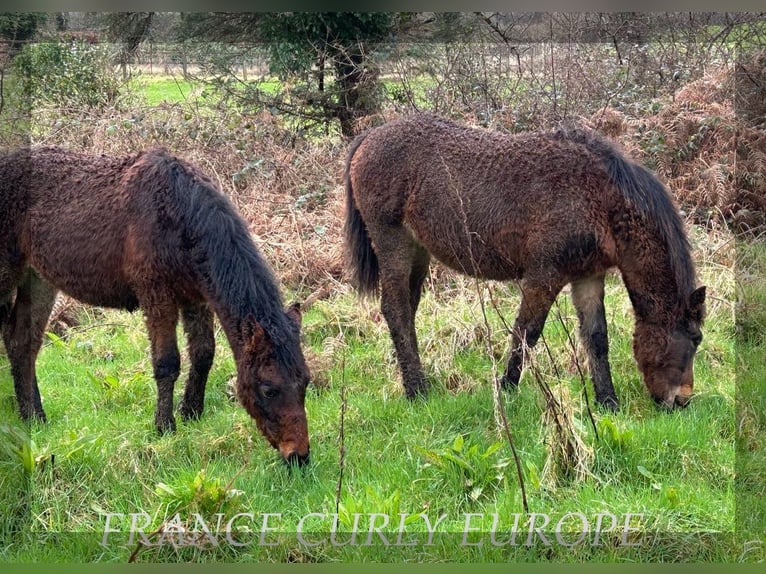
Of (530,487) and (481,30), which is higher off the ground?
(481,30)

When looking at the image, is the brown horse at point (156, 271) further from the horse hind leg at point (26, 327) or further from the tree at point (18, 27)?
the tree at point (18, 27)

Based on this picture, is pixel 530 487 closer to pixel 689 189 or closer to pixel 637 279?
Result: pixel 637 279

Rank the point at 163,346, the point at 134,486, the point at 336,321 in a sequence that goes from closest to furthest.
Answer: the point at 134,486, the point at 163,346, the point at 336,321

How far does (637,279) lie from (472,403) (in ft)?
5.05

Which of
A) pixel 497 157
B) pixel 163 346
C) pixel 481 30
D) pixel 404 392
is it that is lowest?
pixel 404 392

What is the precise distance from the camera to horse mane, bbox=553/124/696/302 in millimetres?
5363

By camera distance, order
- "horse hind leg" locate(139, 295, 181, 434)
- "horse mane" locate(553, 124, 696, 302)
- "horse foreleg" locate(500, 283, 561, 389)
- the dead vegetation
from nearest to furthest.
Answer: "horse hind leg" locate(139, 295, 181, 434) → "horse mane" locate(553, 124, 696, 302) → "horse foreleg" locate(500, 283, 561, 389) → the dead vegetation

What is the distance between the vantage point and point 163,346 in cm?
529

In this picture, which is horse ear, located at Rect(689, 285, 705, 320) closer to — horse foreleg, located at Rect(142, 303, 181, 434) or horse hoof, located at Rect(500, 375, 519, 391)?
horse hoof, located at Rect(500, 375, 519, 391)

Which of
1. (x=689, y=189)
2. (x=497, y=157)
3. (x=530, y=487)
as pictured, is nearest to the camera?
(x=530, y=487)

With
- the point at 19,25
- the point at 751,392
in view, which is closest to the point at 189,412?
the point at 751,392

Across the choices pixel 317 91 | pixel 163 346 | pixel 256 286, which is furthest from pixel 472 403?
pixel 317 91

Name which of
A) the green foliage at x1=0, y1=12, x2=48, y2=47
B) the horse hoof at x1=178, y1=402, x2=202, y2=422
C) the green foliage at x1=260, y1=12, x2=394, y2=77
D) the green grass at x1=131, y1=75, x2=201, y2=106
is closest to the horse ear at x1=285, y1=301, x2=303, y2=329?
the horse hoof at x1=178, y1=402, x2=202, y2=422

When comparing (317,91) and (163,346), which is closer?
(163,346)
